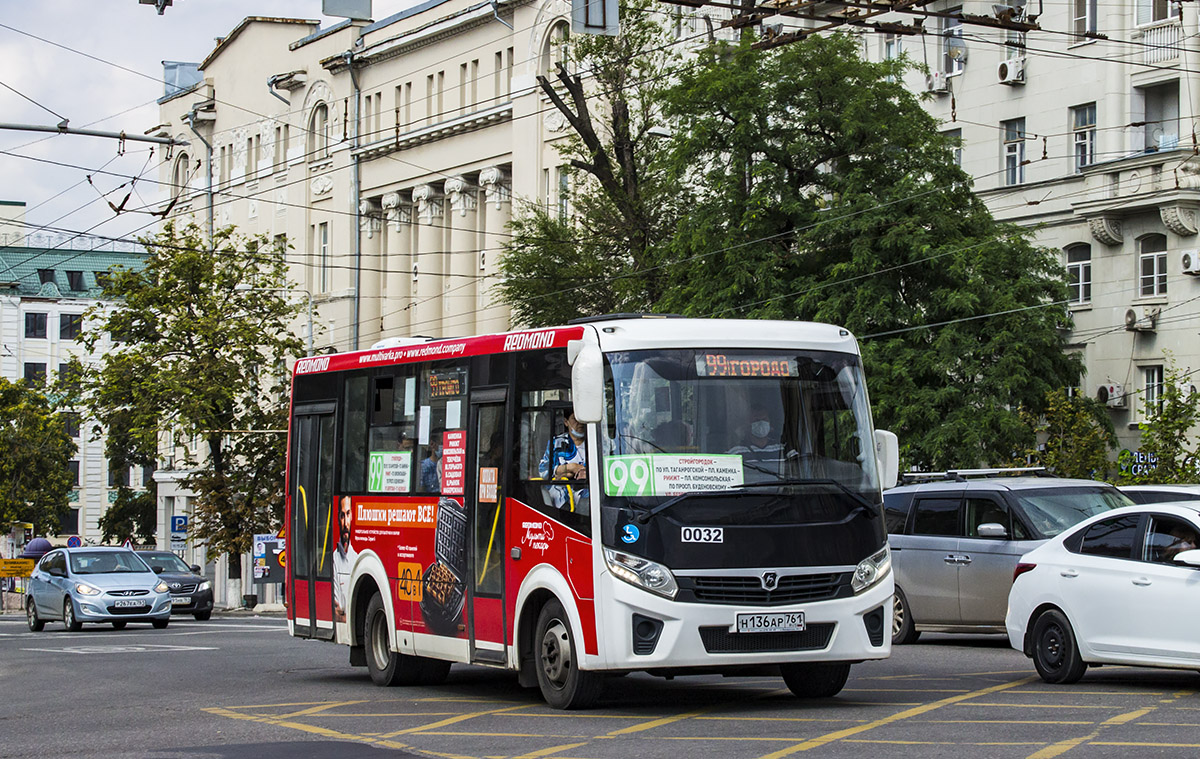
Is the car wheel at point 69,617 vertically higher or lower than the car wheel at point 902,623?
lower

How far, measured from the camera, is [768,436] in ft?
44.1

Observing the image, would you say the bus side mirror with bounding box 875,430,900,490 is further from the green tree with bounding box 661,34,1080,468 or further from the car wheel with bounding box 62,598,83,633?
the car wheel with bounding box 62,598,83,633

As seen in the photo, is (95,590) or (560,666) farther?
(95,590)

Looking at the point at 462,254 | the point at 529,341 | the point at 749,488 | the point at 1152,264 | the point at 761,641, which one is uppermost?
the point at 462,254

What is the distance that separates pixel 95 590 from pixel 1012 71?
24066 mm

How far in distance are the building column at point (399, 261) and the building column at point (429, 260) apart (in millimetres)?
988

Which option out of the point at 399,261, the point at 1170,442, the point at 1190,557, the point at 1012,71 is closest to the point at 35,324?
the point at 399,261

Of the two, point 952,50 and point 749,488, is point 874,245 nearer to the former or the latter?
point 952,50

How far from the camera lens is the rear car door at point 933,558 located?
20.6 metres

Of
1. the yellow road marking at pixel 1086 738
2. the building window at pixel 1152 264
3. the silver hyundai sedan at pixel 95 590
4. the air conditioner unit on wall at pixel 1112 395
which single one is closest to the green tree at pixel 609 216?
the air conditioner unit on wall at pixel 1112 395

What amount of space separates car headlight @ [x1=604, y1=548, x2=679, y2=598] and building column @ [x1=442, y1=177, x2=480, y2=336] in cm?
4953

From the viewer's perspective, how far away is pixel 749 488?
1324cm

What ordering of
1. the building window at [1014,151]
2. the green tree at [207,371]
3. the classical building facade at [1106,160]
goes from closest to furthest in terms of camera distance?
the classical building facade at [1106,160] → the building window at [1014,151] → the green tree at [207,371]

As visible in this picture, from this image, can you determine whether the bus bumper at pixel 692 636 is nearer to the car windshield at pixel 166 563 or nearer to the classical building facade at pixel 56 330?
the car windshield at pixel 166 563
